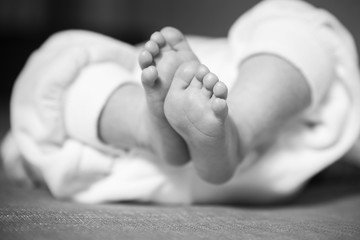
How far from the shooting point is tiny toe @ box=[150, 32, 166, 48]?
2.20 feet

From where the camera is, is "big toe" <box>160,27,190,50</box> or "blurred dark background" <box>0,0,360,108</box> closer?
"big toe" <box>160,27,190,50</box>

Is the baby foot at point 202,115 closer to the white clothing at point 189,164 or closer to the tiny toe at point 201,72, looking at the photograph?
the tiny toe at point 201,72

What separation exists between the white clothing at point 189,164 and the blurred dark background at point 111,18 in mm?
1249

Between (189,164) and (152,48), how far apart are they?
0.77 feet

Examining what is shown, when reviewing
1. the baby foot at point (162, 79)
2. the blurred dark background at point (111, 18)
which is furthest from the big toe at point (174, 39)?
the blurred dark background at point (111, 18)

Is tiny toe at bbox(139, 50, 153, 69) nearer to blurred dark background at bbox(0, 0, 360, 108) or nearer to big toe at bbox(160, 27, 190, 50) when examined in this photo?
big toe at bbox(160, 27, 190, 50)

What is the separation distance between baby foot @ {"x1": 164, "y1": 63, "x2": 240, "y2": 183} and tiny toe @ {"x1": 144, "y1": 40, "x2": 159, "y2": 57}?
0.04 m

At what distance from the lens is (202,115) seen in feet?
2.04

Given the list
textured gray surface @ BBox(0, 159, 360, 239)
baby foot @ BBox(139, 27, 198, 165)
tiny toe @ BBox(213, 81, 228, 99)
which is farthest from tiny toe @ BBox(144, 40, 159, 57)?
textured gray surface @ BBox(0, 159, 360, 239)

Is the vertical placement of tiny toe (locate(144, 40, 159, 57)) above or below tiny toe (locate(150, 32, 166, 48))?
A: below

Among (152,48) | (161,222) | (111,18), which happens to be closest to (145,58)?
(152,48)

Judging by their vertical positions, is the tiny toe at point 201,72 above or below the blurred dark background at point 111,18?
below

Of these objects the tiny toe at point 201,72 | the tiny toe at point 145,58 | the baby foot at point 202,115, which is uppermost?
the tiny toe at point 145,58

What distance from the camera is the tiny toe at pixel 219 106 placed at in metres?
0.60
